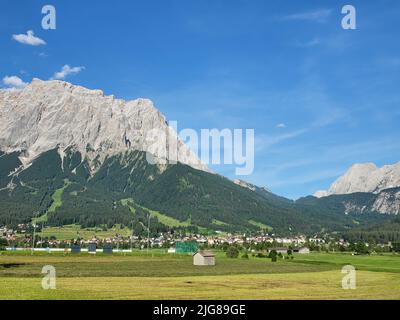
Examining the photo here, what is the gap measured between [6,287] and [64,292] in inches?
346

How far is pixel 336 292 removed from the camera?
5397cm
